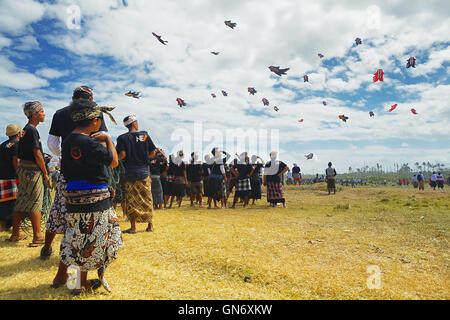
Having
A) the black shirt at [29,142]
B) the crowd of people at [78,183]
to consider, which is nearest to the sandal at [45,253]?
the crowd of people at [78,183]

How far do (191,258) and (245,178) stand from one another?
25.3 feet

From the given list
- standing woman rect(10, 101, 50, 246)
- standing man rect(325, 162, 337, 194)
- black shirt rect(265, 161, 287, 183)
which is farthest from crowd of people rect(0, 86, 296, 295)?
standing man rect(325, 162, 337, 194)

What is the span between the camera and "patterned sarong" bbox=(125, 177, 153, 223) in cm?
563

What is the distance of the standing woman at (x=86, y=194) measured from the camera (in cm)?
269

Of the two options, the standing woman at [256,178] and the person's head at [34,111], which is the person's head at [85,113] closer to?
the person's head at [34,111]

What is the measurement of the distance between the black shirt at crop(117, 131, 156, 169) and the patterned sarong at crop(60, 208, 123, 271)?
9.38 feet

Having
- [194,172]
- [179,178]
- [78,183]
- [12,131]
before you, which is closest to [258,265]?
[78,183]

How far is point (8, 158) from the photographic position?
5.23m

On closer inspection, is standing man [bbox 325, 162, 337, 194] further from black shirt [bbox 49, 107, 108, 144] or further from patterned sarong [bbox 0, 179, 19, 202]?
black shirt [bbox 49, 107, 108, 144]

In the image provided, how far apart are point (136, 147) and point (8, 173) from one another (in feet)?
7.90

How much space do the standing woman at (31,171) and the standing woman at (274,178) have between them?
27.8ft

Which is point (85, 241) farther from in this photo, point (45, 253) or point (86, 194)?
point (45, 253)

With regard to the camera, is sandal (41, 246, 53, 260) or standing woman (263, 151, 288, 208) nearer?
sandal (41, 246, 53, 260)
